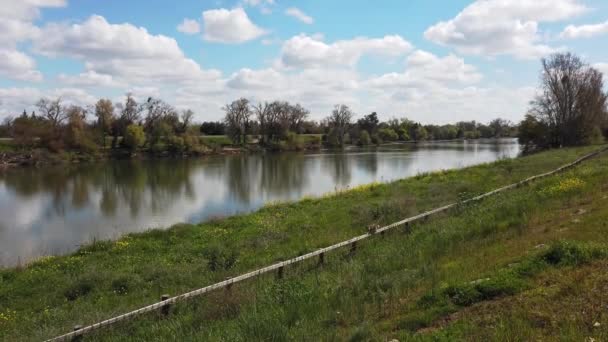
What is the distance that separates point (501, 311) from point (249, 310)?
3625mm

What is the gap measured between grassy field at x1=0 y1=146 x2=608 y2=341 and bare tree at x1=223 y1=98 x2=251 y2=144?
86341 mm

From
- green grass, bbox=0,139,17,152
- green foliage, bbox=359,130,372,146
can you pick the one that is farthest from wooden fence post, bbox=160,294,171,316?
green foliage, bbox=359,130,372,146

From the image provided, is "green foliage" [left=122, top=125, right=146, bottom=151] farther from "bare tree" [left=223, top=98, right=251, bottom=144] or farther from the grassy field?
the grassy field

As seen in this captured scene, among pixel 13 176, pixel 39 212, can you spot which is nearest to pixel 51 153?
pixel 13 176

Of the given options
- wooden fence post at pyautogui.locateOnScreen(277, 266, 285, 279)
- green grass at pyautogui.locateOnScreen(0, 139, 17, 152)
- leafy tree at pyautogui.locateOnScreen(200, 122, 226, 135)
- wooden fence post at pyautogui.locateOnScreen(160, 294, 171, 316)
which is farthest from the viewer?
leafy tree at pyautogui.locateOnScreen(200, 122, 226, 135)

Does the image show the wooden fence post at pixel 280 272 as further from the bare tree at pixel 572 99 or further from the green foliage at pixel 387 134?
the green foliage at pixel 387 134

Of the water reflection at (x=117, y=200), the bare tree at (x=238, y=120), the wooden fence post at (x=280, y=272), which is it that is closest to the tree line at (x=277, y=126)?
the bare tree at (x=238, y=120)

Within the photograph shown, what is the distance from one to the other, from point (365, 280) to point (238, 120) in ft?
318

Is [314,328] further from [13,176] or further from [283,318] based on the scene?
[13,176]

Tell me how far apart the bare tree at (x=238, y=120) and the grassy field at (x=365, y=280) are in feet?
283

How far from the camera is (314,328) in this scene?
538 centimetres

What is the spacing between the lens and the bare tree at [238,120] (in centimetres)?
10131

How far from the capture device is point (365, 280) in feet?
24.0

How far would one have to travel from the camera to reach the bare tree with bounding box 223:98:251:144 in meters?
101
